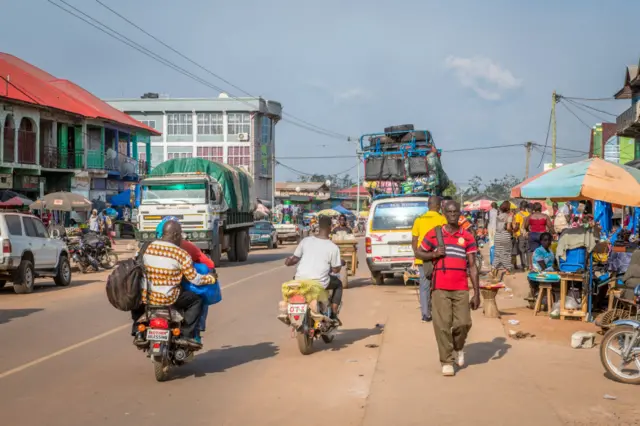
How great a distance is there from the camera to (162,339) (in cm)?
810

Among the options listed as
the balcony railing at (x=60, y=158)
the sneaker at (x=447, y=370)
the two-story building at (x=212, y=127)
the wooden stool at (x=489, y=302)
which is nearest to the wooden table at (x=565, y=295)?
the wooden stool at (x=489, y=302)

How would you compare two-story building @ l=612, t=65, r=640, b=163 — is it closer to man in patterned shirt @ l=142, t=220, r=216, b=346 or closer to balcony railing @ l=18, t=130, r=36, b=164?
balcony railing @ l=18, t=130, r=36, b=164

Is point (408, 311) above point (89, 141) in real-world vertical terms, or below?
below

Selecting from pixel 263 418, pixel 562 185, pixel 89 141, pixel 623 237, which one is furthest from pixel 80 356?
pixel 89 141

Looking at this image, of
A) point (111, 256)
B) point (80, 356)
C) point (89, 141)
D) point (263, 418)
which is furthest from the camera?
point (89, 141)

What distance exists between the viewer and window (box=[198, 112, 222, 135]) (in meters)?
76.3

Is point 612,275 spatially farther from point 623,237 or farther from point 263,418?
point 263,418

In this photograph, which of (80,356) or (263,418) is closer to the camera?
(263,418)

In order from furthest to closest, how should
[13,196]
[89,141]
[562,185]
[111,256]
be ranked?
[89,141], [13,196], [111,256], [562,185]

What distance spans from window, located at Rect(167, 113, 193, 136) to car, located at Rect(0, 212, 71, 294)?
57.1 m

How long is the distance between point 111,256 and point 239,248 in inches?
187

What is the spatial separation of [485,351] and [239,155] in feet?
Answer: 218

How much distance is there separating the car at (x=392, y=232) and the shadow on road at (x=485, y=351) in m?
7.26

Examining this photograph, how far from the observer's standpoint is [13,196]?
3288cm
